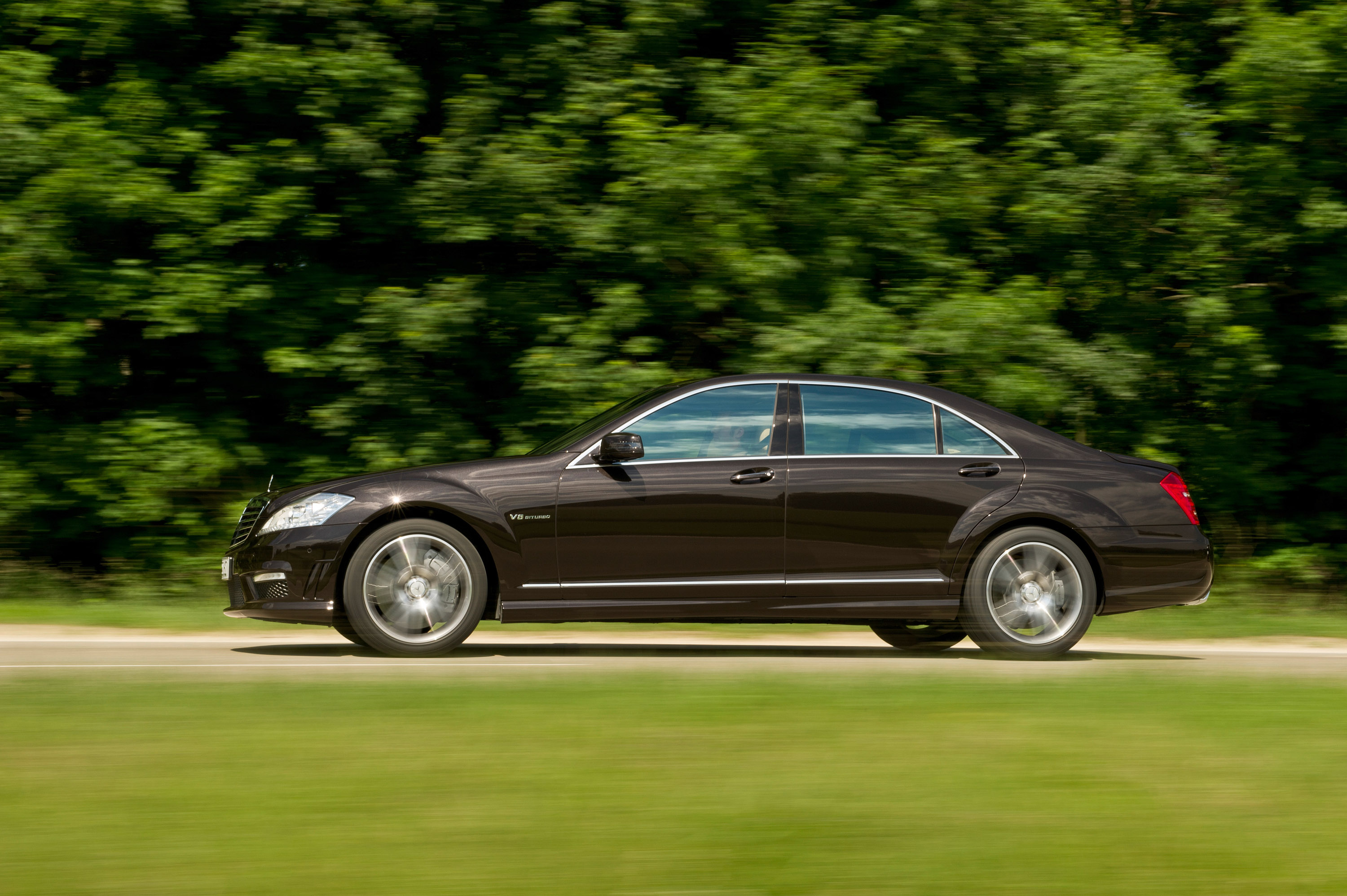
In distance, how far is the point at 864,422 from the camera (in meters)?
8.66

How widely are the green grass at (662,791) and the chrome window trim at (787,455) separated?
6.20 feet

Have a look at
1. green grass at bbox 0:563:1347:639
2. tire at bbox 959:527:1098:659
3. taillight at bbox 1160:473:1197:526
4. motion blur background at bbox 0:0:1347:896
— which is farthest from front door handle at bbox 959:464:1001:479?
green grass at bbox 0:563:1347:639

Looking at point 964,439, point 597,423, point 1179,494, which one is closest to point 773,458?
point 597,423

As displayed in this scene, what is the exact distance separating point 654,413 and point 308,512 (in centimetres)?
199

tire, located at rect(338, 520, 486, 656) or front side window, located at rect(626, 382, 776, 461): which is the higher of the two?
front side window, located at rect(626, 382, 776, 461)

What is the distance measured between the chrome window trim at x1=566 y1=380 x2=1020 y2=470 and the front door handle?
2.1 inches

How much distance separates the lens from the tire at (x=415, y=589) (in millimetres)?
8094

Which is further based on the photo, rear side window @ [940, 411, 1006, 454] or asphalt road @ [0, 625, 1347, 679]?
rear side window @ [940, 411, 1006, 454]

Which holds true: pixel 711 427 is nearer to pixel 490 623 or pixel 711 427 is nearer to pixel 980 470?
pixel 980 470

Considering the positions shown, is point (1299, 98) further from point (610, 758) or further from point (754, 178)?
point (610, 758)

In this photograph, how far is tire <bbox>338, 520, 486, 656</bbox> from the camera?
8094 mm

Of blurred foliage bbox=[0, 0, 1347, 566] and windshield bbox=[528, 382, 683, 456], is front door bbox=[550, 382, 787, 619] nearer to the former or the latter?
windshield bbox=[528, 382, 683, 456]

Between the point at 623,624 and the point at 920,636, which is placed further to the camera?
the point at 623,624

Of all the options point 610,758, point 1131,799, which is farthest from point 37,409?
point 1131,799
